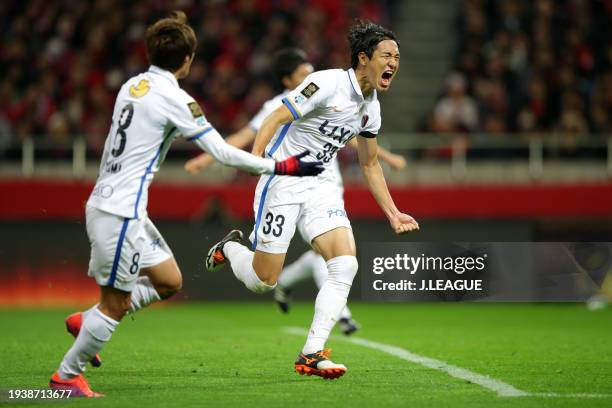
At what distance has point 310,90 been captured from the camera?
7051mm

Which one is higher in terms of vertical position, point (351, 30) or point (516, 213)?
point (351, 30)

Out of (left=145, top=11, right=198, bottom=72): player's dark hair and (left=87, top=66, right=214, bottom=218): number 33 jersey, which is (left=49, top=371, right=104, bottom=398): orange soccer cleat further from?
(left=145, top=11, right=198, bottom=72): player's dark hair

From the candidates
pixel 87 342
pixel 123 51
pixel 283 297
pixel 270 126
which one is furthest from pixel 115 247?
pixel 123 51

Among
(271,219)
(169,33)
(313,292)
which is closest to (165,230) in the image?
(313,292)

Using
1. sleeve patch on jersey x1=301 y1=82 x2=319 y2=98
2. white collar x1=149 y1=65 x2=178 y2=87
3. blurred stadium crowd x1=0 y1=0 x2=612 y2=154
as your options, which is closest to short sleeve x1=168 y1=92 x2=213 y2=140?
white collar x1=149 y1=65 x2=178 y2=87

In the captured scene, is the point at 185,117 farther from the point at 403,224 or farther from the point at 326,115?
the point at 403,224

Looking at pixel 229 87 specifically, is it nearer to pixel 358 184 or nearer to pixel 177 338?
pixel 358 184

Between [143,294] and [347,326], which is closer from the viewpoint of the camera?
[143,294]

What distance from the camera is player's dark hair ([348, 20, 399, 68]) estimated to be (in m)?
7.20

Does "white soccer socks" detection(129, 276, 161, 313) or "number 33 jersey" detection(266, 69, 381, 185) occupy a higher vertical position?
"number 33 jersey" detection(266, 69, 381, 185)

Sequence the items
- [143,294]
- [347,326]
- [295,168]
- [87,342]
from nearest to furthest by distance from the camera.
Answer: [295,168] → [87,342] → [143,294] → [347,326]

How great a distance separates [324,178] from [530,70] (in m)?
10.1

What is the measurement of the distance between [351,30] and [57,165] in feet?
30.3

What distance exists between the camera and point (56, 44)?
18.6 meters
